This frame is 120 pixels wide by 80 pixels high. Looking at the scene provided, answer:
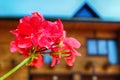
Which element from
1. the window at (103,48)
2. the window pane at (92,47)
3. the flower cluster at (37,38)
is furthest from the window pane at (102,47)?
the flower cluster at (37,38)

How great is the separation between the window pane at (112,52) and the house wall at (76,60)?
18cm

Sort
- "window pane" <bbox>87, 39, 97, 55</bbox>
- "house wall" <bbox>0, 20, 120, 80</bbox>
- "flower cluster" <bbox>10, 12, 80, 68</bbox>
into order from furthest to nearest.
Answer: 1. "window pane" <bbox>87, 39, 97, 55</bbox>
2. "house wall" <bbox>0, 20, 120, 80</bbox>
3. "flower cluster" <bbox>10, 12, 80, 68</bbox>

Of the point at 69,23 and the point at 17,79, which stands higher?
the point at 69,23

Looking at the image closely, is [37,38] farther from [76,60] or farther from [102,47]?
[102,47]

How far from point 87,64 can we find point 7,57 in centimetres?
A: 227

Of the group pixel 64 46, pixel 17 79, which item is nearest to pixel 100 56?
pixel 17 79


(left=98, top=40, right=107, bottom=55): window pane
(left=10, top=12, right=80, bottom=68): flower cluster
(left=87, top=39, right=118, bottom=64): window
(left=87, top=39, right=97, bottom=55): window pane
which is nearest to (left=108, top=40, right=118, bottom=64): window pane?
(left=87, top=39, right=118, bottom=64): window

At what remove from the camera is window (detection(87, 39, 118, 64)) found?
1043cm

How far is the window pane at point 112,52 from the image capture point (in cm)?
1046

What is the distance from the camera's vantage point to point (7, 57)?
10086 millimetres

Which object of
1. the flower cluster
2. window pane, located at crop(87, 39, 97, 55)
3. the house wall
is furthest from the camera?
window pane, located at crop(87, 39, 97, 55)

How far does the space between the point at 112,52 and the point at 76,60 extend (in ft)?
3.69

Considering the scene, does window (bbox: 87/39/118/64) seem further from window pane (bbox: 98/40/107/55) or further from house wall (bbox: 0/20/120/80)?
house wall (bbox: 0/20/120/80)

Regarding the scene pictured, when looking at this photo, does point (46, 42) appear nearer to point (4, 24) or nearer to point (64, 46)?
point (64, 46)
